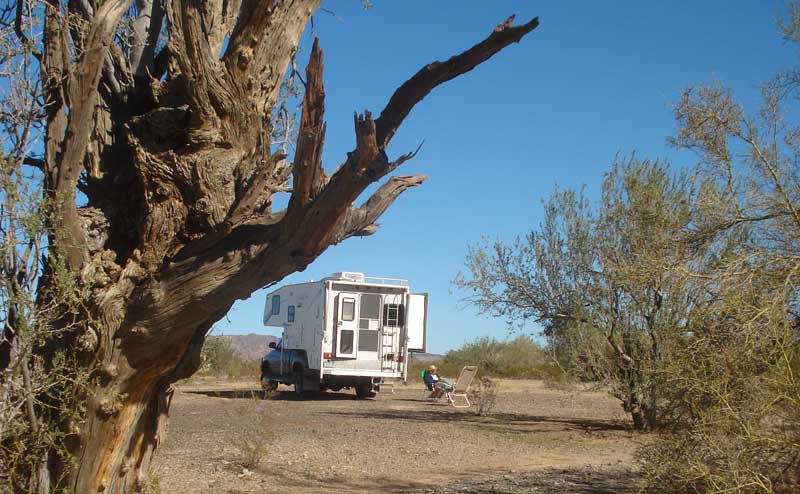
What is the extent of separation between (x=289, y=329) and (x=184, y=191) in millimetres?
16028

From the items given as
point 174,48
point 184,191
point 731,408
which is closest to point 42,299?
point 184,191

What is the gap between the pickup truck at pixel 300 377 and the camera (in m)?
19.7

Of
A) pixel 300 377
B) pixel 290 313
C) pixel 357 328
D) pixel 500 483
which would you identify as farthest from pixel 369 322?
pixel 500 483

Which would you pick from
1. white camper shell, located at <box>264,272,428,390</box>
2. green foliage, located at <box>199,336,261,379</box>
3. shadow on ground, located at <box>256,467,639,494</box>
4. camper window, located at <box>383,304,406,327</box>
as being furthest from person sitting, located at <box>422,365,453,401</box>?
shadow on ground, located at <box>256,467,639,494</box>

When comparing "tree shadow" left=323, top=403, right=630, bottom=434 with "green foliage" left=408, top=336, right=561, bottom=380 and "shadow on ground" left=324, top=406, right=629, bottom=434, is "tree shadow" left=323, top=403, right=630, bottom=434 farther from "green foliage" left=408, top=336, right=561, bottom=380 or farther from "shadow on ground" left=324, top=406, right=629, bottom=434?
"green foliage" left=408, top=336, right=561, bottom=380

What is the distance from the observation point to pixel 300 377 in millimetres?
19875

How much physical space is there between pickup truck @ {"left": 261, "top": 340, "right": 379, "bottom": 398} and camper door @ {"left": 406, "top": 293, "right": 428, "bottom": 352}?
4.83 ft

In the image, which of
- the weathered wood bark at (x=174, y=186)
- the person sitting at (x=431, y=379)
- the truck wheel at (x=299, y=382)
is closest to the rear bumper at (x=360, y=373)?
the truck wheel at (x=299, y=382)

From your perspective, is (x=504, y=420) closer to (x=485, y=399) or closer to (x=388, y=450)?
(x=485, y=399)

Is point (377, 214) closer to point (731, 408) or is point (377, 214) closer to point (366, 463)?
point (731, 408)

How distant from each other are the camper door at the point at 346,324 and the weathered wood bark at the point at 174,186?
13.3 metres

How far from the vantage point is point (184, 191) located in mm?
4836

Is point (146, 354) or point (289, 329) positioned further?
point (289, 329)

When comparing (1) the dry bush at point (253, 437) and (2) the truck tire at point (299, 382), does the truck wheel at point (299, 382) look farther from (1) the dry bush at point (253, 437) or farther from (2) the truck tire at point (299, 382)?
(1) the dry bush at point (253, 437)
